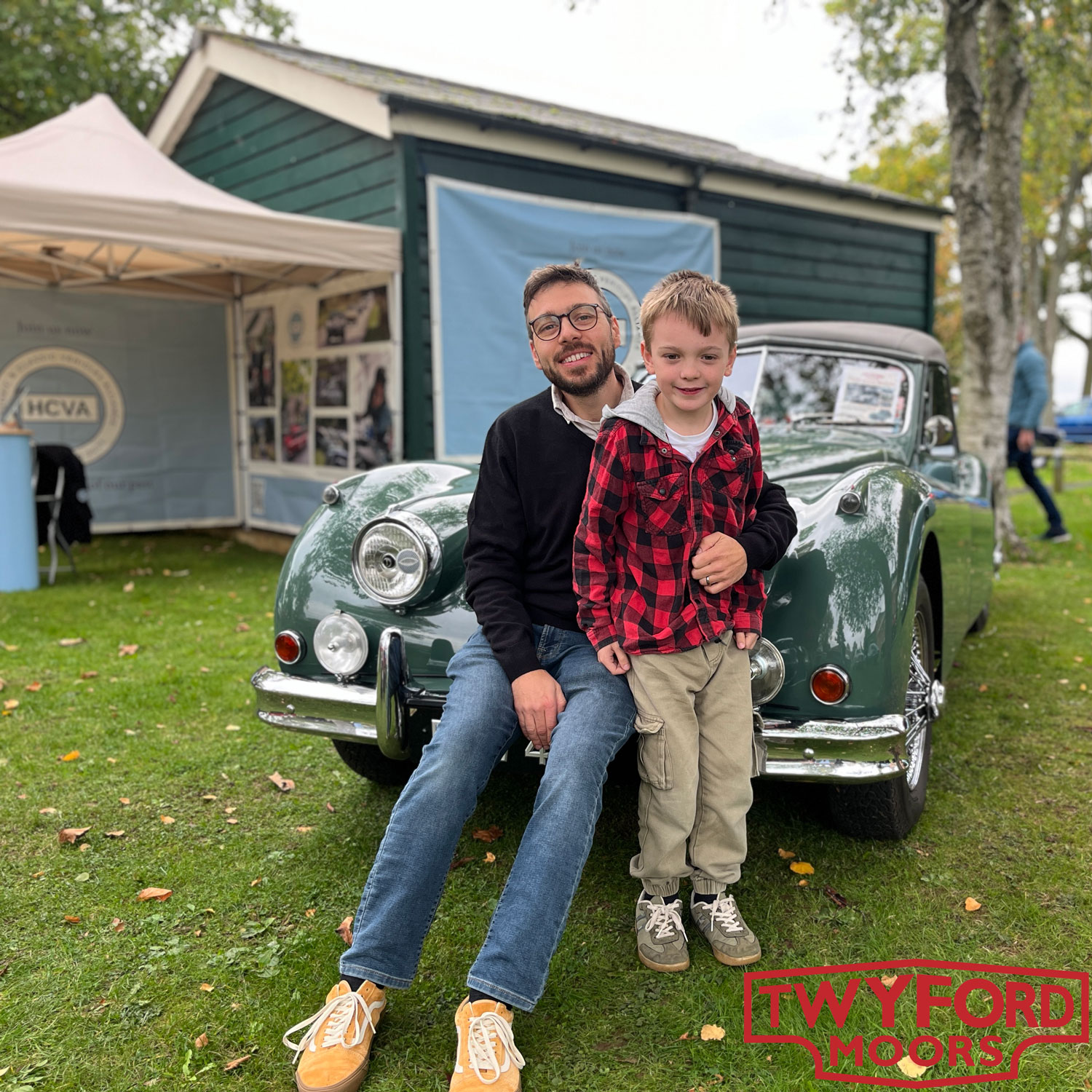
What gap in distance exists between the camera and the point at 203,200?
22.2ft

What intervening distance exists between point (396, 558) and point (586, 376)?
2.45 feet

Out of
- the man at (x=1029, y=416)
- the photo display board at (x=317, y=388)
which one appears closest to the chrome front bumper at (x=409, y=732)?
the photo display board at (x=317, y=388)

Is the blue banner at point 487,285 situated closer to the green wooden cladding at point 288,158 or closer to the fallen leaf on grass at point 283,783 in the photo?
the green wooden cladding at point 288,158

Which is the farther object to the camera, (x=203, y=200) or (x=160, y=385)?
(x=160, y=385)

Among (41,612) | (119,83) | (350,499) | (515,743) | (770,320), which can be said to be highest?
(119,83)

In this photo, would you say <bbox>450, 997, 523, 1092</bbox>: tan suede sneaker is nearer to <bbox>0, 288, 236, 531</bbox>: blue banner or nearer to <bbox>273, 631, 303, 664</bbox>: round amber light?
<bbox>273, 631, 303, 664</bbox>: round amber light

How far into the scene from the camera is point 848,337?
4055 millimetres

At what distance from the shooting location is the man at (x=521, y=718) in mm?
1897

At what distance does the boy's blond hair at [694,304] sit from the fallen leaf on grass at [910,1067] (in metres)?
1.56

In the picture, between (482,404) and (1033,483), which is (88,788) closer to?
(482,404)

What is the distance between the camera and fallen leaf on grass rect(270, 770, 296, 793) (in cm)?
335

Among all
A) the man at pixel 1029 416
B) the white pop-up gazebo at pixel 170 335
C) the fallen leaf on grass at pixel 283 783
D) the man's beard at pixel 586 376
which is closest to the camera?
the man's beard at pixel 586 376

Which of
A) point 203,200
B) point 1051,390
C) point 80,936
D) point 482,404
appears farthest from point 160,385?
point 1051,390

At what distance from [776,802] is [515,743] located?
3.68ft
